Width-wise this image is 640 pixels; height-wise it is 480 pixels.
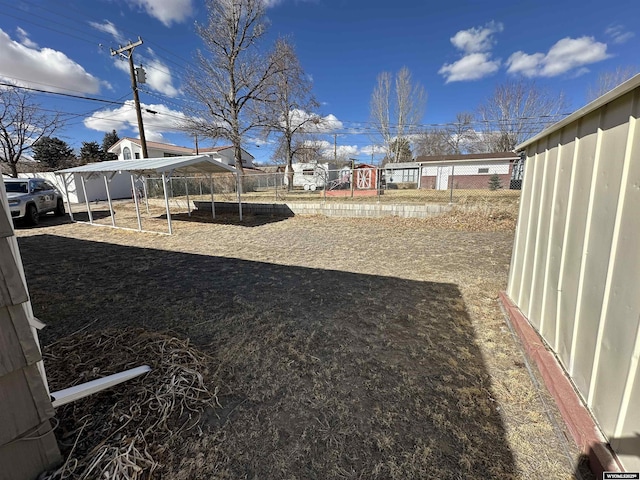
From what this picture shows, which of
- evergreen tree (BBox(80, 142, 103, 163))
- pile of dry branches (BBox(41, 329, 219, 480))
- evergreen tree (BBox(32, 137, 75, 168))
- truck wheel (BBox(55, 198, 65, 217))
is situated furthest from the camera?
evergreen tree (BBox(80, 142, 103, 163))

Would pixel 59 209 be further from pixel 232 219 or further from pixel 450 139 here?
pixel 450 139

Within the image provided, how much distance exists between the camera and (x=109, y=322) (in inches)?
122

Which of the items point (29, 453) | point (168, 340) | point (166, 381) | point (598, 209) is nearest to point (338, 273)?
point (168, 340)

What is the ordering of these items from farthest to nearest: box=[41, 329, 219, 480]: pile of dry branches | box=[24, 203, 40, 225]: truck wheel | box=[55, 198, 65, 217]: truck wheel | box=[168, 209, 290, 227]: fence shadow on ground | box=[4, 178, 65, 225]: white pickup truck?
box=[55, 198, 65, 217]: truck wheel, box=[168, 209, 290, 227]: fence shadow on ground, box=[24, 203, 40, 225]: truck wheel, box=[4, 178, 65, 225]: white pickup truck, box=[41, 329, 219, 480]: pile of dry branches

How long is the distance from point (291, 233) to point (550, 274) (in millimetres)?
6496

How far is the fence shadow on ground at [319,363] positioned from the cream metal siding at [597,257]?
1.91 ft

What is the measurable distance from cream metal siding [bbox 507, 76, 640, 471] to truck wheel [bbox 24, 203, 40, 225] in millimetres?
14398

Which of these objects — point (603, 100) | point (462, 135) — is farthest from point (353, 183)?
point (462, 135)

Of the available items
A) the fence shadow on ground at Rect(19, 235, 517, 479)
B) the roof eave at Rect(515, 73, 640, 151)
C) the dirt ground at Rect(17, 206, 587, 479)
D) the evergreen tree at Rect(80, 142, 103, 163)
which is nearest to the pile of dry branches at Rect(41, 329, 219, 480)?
the dirt ground at Rect(17, 206, 587, 479)

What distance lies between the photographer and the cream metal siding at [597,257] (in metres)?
1.36

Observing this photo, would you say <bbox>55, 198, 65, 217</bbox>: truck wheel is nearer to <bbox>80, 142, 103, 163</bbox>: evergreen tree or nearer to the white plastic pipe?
the white plastic pipe

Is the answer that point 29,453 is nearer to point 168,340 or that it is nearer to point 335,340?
point 168,340

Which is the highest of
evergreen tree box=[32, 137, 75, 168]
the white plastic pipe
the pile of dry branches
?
evergreen tree box=[32, 137, 75, 168]

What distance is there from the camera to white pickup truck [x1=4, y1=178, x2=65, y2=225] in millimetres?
9562
